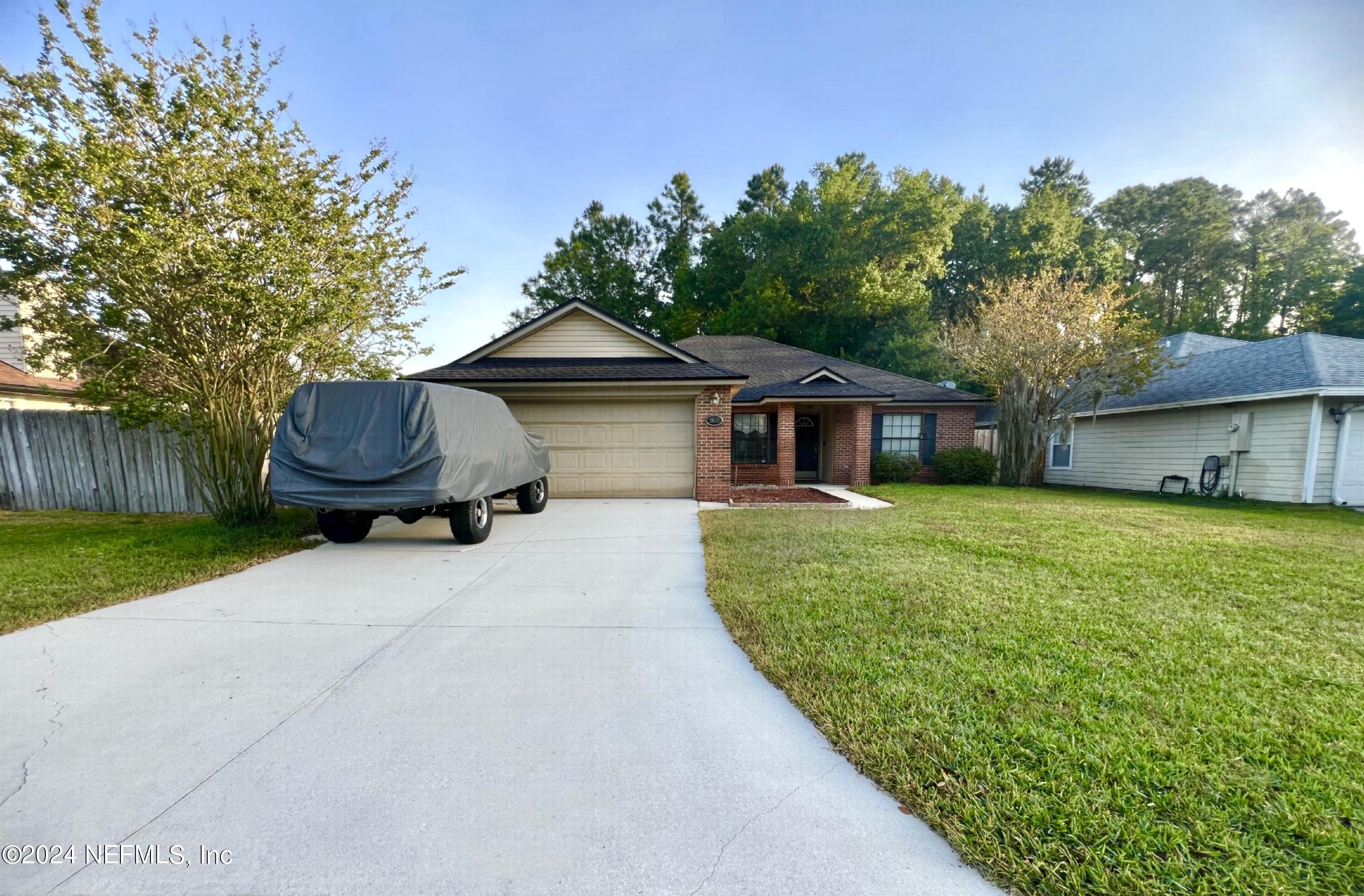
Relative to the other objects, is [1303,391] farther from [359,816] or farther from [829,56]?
[359,816]

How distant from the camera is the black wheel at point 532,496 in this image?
8.59 metres

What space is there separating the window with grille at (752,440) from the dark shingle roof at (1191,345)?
11.4 meters

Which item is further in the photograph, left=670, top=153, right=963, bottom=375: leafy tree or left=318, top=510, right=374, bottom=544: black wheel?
left=670, top=153, right=963, bottom=375: leafy tree

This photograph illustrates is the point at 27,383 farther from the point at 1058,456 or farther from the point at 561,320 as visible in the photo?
the point at 1058,456

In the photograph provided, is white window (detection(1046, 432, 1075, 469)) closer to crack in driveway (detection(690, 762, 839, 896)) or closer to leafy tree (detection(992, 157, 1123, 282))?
leafy tree (detection(992, 157, 1123, 282))

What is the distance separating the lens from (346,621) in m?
3.86

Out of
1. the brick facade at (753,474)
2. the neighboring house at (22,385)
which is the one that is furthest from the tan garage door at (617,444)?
the neighboring house at (22,385)

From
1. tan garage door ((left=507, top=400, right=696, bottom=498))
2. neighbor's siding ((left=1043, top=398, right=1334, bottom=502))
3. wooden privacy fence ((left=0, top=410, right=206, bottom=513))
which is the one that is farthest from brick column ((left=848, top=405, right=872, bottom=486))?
wooden privacy fence ((left=0, top=410, right=206, bottom=513))

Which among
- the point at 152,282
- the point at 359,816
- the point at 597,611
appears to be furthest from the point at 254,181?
the point at 359,816

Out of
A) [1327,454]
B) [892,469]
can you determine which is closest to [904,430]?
[892,469]

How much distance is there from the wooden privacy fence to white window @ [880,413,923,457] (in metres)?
15.3

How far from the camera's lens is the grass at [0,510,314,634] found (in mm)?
4219

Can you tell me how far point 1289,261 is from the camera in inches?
1022

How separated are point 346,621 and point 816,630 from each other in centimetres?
356
